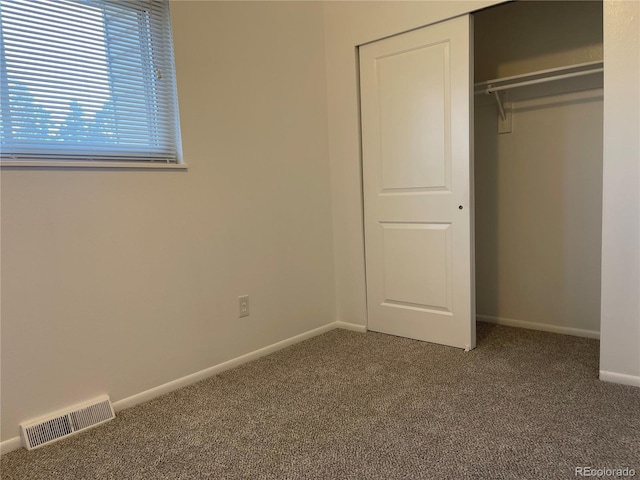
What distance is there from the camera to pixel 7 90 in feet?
5.43

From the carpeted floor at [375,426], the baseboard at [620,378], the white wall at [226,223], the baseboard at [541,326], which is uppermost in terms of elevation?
the white wall at [226,223]

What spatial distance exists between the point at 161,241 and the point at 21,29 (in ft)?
3.18

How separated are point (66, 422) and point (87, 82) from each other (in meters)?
1.37

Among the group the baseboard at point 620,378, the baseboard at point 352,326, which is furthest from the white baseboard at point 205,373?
the baseboard at point 620,378

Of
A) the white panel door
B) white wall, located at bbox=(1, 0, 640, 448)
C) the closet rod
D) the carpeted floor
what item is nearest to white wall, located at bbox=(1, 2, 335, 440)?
white wall, located at bbox=(1, 0, 640, 448)

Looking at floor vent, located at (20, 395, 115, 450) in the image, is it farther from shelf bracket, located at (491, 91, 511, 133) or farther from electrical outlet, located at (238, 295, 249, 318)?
shelf bracket, located at (491, 91, 511, 133)

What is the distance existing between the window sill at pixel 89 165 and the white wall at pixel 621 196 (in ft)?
6.22

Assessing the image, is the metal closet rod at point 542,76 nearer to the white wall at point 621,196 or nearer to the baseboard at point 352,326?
the white wall at point 621,196

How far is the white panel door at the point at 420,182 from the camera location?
7.81 feet

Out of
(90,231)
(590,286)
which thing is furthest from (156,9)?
(590,286)

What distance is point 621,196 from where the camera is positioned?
187cm

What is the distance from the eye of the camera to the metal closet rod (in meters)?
2.35

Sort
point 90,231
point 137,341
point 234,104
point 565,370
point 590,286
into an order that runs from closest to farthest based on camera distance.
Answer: point 90,231, point 137,341, point 565,370, point 234,104, point 590,286

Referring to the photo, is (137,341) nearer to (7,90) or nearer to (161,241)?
(161,241)
